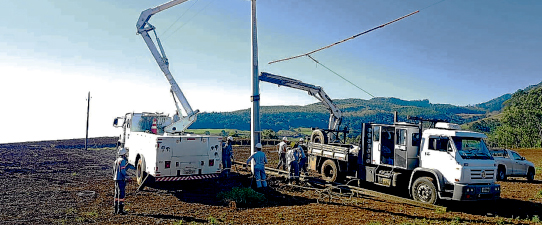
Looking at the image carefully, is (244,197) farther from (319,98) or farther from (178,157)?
(319,98)

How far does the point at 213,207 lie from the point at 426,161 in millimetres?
7401

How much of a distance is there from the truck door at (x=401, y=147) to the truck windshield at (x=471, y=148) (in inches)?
67.7

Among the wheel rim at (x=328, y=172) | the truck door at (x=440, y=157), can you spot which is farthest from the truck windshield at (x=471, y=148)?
the wheel rim at (x=328, y=172)

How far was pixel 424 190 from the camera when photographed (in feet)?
39.0

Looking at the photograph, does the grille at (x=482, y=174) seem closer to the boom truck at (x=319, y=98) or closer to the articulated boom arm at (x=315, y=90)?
the boom truck at (x=319, y=98)

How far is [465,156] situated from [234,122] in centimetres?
12276

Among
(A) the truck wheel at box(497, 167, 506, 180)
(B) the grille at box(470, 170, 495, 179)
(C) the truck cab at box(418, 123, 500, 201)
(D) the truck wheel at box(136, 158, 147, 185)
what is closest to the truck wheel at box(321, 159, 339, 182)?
(C) the truck cab at box(418, 123, 500, 201)

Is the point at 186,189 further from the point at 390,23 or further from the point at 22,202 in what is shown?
the point at 390,23

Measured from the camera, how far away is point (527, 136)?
6241cm

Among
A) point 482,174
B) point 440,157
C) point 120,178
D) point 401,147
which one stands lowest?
point 120,178

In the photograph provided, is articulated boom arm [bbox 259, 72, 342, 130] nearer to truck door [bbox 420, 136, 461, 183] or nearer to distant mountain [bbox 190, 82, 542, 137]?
truck door [bbox 420, 136, 461, 183]

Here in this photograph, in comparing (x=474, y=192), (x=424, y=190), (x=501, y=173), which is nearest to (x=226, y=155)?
(x=424, y=190)

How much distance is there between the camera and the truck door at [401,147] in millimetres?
12774

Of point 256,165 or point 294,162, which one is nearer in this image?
point 256,165
